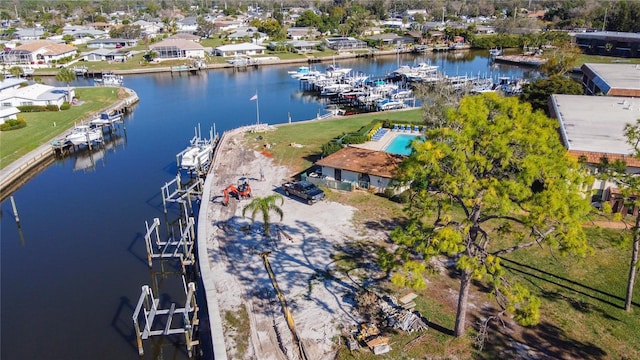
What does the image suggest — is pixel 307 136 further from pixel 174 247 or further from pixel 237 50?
pixel 237 50

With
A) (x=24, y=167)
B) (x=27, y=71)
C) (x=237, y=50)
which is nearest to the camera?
(x=24, y=167)

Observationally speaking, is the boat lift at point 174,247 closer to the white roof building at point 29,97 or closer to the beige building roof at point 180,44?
the white roof building at point 29,97

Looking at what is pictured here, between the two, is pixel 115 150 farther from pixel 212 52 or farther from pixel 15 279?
pixel 212 52

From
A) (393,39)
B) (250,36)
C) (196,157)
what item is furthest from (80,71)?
(393,39)

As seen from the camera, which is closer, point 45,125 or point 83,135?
point 83,135

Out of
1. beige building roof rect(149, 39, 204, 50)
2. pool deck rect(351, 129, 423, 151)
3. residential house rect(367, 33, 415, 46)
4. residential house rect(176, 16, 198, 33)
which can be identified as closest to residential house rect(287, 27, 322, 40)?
residential house rect(367, 33, 415, 46)

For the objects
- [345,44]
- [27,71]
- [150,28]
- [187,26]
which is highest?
[187,26]

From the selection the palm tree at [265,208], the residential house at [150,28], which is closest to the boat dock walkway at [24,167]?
the palm tree at [265,208]
